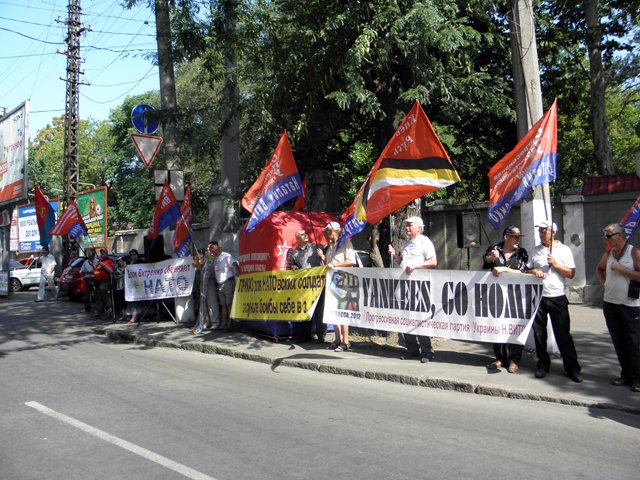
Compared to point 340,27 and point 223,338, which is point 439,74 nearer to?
point 340,27

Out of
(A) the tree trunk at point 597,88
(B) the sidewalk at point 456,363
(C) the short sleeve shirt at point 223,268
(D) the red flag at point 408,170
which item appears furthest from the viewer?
(A) the tree trunk at point 597,88

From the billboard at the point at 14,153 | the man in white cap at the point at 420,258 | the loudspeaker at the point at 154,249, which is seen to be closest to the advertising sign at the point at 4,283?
the billboard at the point at 14,153

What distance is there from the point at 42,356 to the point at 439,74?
27.7 feet

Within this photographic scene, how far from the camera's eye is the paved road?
474 centimetres

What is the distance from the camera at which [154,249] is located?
1437 centimetres

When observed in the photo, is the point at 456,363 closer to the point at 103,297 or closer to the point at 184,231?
the point at 184,231

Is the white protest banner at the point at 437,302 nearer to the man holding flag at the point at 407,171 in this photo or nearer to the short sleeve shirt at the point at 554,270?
the short sleeve shirt at the point at 554,270

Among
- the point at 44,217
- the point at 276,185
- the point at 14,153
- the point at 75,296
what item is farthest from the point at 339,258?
the point at 14,153

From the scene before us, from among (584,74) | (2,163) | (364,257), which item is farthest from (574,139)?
(2,163)

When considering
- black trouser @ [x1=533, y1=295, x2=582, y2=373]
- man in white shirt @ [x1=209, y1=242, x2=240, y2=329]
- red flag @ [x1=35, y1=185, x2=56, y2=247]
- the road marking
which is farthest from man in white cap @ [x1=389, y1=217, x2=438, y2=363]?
red flag @ [x1=35, y1=185, x2=56, y2=247]

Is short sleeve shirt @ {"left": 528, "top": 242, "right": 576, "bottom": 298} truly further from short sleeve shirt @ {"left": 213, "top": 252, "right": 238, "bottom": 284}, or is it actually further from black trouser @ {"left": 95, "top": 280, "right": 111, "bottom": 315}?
black trouser @ {"left": 95, "top": 280, "right": 111, "bottom": 315}

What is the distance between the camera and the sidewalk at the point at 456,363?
6.86 metres

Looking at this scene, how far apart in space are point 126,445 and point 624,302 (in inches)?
218

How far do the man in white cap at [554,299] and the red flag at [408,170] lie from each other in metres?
1.45
